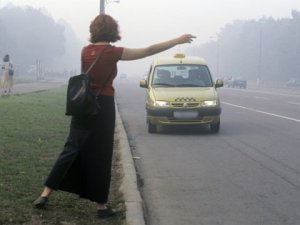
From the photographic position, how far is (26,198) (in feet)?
19.6

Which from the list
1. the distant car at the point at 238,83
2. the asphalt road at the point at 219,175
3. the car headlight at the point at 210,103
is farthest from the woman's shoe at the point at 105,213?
the distant car at the point at 238,83

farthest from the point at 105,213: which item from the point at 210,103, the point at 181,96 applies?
the point at 210,103

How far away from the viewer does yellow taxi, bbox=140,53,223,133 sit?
13039 millimetres

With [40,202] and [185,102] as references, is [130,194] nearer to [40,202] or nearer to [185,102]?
[40,202]

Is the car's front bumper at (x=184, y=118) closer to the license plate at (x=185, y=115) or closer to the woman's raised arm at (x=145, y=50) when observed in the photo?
the license plate at (x=185, y=115)

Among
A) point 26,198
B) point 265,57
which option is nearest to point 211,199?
point 26,198

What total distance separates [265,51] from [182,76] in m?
86.9

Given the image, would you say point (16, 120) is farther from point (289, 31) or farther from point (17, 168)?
point (289, 31)

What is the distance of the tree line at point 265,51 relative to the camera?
87.1 meters

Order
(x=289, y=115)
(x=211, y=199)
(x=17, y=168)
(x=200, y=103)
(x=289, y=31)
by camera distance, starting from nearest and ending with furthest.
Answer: (x=211, y=199) < (x=17, y=168) < (x=200, y=103) < (x=289, y=115) < (x=289, y=31)

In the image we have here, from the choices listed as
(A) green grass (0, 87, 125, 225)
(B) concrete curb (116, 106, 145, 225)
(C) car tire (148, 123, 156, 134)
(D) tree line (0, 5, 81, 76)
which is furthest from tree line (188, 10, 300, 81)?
(B) concrete curb (116, 106, 145, 225)

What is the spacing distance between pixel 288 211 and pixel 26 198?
2.84 meters

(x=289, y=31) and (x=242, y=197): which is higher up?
(x=289, y=31)

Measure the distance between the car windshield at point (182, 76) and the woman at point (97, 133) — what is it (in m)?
8.40
